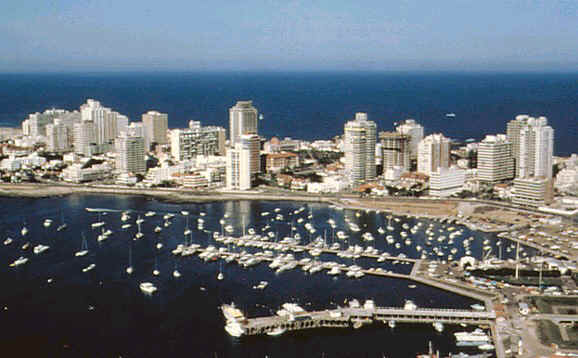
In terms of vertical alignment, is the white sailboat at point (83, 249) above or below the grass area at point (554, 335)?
above

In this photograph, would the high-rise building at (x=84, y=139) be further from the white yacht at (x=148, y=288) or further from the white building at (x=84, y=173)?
the white yacht at (x=148, y=288)

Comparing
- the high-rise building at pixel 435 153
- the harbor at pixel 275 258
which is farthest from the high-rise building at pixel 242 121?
the harbor at pixel 275 258

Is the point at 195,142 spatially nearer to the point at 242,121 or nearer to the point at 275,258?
the point at 242,121

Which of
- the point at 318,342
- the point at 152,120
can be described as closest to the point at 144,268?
the point at 318,342

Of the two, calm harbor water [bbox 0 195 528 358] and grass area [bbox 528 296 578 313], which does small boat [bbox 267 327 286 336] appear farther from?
grass area [bbox 528 296 578 313]

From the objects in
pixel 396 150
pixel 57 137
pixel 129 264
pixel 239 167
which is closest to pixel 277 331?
pixel 129 264
